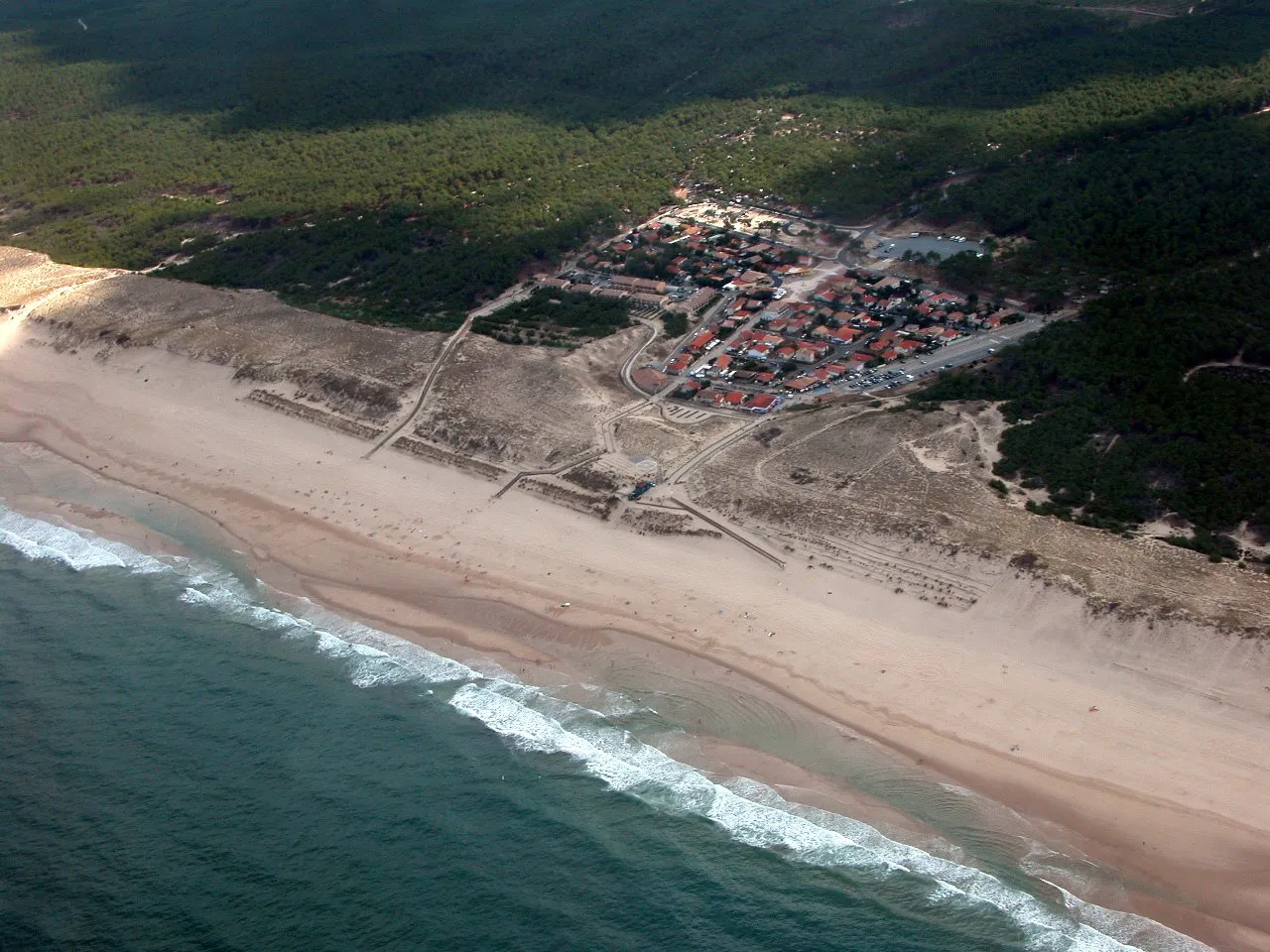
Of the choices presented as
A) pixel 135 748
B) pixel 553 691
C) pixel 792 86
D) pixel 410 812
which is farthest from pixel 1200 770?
pixel 792 86

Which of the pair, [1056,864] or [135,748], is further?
[135,748]

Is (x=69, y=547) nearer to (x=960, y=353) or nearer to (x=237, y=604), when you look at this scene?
(x=237, y=604)

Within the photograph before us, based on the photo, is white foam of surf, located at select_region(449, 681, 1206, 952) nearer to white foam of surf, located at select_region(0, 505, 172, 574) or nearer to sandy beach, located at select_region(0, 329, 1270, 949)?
sandy beach, located at select_region(0, 329, 1270, 949)

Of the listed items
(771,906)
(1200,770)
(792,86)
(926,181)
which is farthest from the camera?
(792,86)

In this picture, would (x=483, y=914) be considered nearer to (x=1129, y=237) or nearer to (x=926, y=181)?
(x=1129, y=237)

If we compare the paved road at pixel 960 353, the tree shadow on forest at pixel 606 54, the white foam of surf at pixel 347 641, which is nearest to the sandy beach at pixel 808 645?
the white foam of surf at pixel 347 641

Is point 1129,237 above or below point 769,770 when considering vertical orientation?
above

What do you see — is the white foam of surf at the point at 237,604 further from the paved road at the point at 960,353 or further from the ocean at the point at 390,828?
the paved road at the point at 960,353
